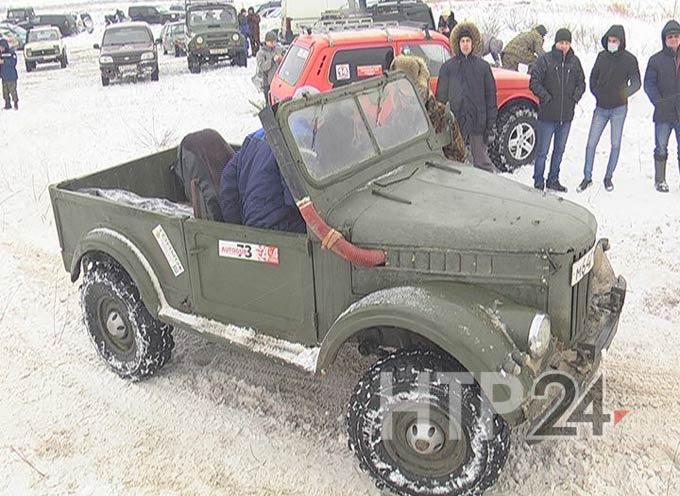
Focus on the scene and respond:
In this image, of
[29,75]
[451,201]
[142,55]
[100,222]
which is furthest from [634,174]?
[29,75]

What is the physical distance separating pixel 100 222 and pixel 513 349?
2918mm

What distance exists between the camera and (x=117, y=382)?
16.6ft

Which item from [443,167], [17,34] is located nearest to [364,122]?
[443,167]

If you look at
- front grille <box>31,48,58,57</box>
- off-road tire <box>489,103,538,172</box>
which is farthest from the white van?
off-road tire <box>489,103,538,172</box>

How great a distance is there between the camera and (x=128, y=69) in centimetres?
1781

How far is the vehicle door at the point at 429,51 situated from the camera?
923cm

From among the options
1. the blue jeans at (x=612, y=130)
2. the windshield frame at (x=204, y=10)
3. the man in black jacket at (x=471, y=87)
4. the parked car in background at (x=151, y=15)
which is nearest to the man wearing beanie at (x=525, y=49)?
the blue jeans at (x=612, y=130)

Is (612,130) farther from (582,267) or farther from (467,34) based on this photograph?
(582,267)

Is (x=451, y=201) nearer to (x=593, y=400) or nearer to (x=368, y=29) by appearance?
(x=593, y=400)

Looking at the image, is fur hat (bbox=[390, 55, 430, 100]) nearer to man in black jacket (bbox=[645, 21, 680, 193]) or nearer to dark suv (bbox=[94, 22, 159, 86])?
man in black jacket (bbox=[645, 21, 680, 193])

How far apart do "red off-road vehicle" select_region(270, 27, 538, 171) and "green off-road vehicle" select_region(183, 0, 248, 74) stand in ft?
34.1

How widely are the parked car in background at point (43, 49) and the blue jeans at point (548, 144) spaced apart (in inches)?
766

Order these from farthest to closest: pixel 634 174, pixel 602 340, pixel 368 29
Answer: pixel 368 29, pixel 634 174, pixel 602 340

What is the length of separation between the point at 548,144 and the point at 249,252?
479cm
